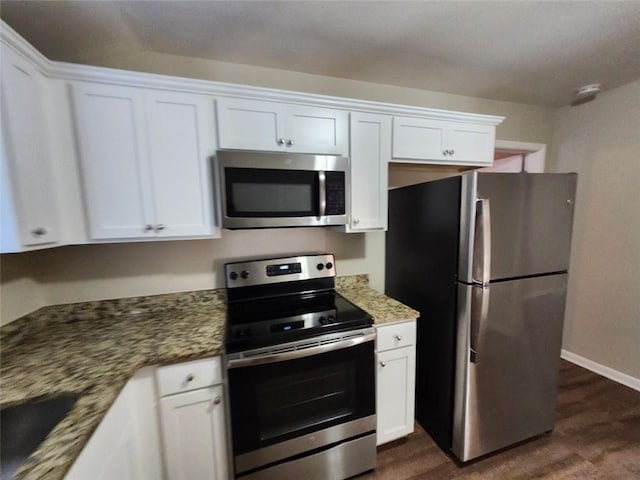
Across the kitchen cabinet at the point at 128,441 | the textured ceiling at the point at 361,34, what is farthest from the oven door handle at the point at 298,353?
the textured ceiling at the point at 361,34

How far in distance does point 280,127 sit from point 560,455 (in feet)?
8.51

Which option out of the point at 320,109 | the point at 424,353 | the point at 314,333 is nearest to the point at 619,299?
the point at 424,353

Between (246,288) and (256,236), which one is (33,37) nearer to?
(256,236)

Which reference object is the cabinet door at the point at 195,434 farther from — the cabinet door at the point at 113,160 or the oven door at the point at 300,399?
the cabinet door at the point at 113,160

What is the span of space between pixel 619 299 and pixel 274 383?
2932mm

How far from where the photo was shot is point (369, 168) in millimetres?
1743

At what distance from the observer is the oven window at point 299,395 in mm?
1318

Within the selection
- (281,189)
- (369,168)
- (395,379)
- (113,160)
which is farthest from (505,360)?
(113,160)

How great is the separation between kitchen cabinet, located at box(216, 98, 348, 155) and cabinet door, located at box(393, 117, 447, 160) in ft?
1.19

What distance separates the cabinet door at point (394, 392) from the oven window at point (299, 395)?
140mm

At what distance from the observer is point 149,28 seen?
143cm

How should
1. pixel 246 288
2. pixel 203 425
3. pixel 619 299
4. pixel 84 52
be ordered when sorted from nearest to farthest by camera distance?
pixel 203 425 < pixel 84 52 < pixel 246 288 < pixel 619 299

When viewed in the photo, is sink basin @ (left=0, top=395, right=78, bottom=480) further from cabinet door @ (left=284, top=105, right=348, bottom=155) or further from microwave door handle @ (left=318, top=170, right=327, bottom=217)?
cabinet door @ (left=284, top=105, right=348, bottom=155)

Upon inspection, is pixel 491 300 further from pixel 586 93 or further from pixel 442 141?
pixel 586 93
